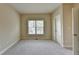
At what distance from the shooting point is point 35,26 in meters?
7.39

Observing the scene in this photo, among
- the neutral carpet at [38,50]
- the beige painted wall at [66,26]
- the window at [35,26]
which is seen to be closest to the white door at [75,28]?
the neutral carpet at [38,50]

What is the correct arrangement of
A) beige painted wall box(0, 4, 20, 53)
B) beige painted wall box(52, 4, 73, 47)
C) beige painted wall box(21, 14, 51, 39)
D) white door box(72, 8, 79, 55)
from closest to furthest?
white door box(72, 8, 79, 55) < beige painted wall box(0, 4, 20, 53) < beige painted wall box(52, 4, 73, 47) < beige painted wall box(21, 14, 51, 39)

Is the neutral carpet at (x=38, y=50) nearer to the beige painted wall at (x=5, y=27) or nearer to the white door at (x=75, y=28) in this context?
the beige painted wall at (x=5, y=27)

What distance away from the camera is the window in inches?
291

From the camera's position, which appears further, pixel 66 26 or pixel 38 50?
pixel 66 26

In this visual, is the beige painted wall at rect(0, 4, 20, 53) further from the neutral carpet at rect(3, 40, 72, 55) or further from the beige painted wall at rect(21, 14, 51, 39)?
the beige painted wall at rect(21, 14, 51, 39)

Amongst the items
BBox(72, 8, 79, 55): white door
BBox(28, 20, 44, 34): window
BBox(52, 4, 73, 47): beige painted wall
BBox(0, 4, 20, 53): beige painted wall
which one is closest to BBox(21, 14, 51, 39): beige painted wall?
BBox(28, 20, 44, 34): window

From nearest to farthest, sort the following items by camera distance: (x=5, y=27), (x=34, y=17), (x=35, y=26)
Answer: (x=5, y=27)
(x=35, y=26)
(x=34, y=17)

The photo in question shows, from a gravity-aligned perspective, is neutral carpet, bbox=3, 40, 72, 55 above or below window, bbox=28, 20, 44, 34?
below

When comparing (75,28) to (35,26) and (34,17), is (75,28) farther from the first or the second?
(34,17)

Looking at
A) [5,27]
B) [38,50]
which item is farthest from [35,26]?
[5,27]

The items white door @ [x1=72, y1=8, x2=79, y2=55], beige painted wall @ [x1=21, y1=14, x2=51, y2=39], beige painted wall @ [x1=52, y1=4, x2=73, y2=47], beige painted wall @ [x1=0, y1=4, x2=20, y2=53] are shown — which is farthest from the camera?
beige painted wall @ [x1=21, y1=14, x2=51, y2=39]
